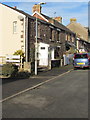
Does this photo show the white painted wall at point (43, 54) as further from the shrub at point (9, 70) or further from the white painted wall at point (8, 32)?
the shrub at point (9, 70)

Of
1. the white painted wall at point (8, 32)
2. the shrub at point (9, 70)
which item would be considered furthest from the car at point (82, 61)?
the shrub at point (9, 70)

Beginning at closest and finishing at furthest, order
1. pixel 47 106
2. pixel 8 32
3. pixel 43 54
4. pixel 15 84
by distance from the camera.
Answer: pixel 47 106 < pixel 15 84 < pixel 8 32 < pixel 43 54

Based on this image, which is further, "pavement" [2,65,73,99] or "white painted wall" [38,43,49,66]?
"white painted wall" [38,43,49,66]

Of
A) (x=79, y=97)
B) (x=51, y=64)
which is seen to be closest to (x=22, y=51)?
(x=51, y=64)

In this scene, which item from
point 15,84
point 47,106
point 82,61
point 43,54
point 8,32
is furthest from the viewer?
point 43,54

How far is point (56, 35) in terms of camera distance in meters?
29.8

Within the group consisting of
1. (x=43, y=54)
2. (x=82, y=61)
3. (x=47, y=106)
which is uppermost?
(x=43, y=54)

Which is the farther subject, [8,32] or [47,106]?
[8,32]

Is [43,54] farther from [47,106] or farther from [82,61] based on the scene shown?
[47,106]

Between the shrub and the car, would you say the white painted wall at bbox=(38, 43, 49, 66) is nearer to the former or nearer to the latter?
the car

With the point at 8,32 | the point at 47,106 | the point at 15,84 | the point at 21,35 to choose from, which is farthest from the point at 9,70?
the point at 8,32

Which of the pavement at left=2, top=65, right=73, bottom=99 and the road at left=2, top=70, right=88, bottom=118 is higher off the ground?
the pavement at left=2, top=65, right=73, bottom=99

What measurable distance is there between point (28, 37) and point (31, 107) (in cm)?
1608

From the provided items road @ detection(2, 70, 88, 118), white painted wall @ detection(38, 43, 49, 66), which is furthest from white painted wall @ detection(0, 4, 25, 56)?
road @ detection(2, 70, 88, 118)
